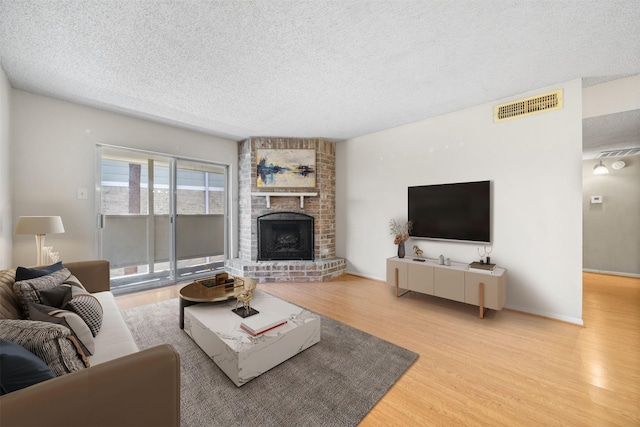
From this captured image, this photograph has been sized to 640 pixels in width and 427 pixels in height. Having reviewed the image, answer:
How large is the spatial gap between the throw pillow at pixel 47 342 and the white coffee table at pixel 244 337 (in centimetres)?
87

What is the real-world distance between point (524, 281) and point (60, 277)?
14.6ft

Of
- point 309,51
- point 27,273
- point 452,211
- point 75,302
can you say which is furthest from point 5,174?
point 452,211

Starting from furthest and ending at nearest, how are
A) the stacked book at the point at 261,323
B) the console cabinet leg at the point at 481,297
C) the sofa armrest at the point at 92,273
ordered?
the console cabinet leg at the point at 481,297 < the sofa armrest at the point at 92,273 < the stacked book at the point at 261,323

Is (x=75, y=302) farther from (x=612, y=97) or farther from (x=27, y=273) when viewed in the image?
(x=612, y=97)

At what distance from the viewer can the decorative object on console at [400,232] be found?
3.67 m

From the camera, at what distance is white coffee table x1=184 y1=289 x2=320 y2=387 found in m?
1.75

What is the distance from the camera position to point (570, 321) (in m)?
2.69

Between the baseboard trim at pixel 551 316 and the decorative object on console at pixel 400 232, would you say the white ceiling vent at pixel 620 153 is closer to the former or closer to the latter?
the baseboard trim at pixel 551 316

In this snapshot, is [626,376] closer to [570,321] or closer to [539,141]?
[570,321]

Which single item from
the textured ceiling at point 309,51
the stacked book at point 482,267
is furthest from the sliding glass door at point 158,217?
the stacked book at point 482,267

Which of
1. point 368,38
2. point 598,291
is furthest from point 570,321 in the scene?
point 368,38

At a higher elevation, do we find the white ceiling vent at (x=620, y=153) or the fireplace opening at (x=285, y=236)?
Result: the white ceiling vent at (x=620, y=153)

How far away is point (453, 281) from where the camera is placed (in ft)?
9.77

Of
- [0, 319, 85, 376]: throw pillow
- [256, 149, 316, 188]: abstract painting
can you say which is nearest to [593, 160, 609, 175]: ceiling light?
[256, 149, 316, 188]: abstract painting
